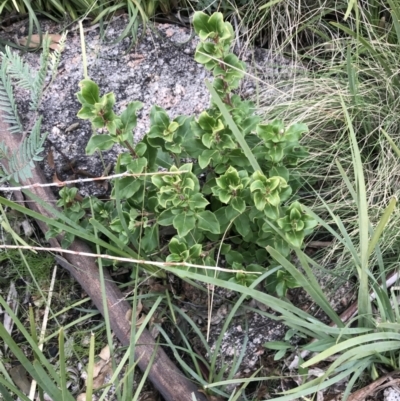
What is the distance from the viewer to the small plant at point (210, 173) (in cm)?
121

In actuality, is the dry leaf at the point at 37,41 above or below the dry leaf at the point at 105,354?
above

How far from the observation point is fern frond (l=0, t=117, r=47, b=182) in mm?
1493

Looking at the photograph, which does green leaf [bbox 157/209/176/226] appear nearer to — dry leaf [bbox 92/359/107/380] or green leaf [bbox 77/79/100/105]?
green leaf [bbox 77/79/100/105]

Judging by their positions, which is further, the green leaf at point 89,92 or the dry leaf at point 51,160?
the dry leaf at point 51,160

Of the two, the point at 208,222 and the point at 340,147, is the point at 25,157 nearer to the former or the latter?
the point at 208,222

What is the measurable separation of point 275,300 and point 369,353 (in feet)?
0.86

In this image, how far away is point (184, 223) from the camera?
4.12 feet

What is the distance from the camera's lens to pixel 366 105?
1574mm

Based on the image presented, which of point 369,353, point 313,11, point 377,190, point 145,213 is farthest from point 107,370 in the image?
point 313,11

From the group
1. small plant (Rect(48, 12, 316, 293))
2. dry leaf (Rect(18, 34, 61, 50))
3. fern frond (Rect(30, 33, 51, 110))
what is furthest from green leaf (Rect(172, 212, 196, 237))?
dry leaf (Rect(18, 34, 61, 50))

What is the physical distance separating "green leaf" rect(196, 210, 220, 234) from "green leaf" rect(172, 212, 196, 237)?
0.04 meters

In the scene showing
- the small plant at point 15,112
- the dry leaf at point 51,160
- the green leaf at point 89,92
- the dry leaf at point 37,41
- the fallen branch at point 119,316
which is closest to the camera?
the green leaf at point 89,92

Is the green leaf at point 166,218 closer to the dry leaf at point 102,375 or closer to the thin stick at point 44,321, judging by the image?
the thin stick at point 44,321

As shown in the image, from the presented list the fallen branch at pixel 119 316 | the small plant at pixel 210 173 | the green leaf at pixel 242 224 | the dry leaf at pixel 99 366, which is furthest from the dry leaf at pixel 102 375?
the green leaf at pixel 242 224
